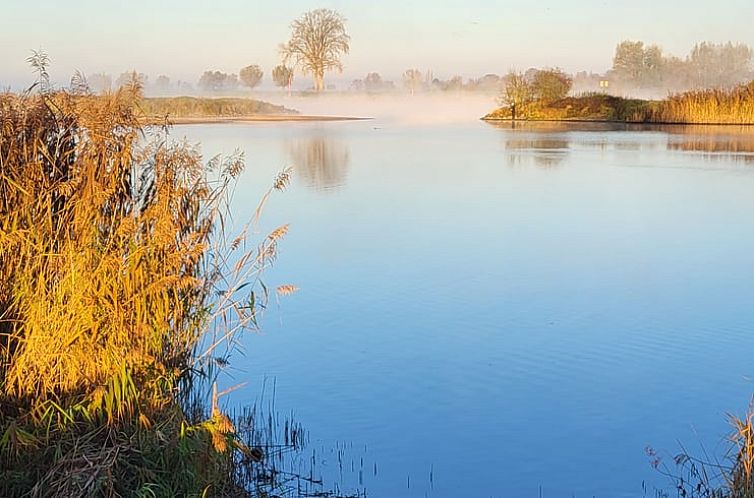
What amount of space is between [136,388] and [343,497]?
0.81 metres

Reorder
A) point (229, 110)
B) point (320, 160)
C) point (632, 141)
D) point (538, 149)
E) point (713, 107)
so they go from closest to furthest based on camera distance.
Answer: point (320, 160) → point (538, 149) → point (632, 141) → point (713, 107) → point (229, 110)

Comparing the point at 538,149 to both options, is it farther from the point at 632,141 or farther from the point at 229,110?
the point at 229,110

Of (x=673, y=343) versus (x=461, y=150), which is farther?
(x=461, y=150)

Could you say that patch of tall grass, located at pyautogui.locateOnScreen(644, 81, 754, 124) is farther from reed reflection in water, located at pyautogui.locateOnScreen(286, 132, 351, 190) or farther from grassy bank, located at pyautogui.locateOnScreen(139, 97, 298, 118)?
grassy bank, located at pyautogui.locateOnScreen(139, 97, 298, 118)

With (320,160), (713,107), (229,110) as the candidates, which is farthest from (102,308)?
(229,110)

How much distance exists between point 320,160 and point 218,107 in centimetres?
2101

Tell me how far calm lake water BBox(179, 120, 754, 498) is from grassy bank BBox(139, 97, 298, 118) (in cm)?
2248

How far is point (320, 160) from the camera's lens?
15695mm

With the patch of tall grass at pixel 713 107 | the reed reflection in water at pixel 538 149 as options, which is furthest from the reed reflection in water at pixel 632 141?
the patch of tall grass at pixel 713 107

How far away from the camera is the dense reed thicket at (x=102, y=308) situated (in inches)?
116

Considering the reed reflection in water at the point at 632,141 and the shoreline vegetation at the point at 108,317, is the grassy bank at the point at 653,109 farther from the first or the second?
the shoreline vegetation at the point at 108,317

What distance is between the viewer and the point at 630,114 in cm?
3117

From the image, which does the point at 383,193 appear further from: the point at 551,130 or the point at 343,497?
the point at 551,130

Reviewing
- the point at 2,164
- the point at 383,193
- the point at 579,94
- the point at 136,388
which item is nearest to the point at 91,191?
the point at 2,164
